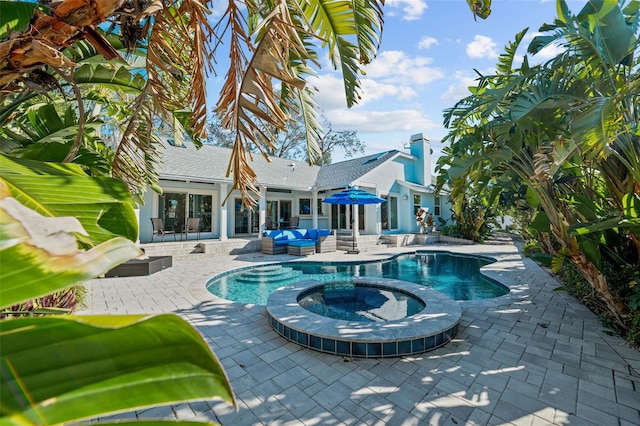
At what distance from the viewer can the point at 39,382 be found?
44cm

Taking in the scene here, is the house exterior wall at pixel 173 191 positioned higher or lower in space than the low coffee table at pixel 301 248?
higher

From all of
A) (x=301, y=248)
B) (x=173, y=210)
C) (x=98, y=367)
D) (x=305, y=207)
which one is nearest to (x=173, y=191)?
(x=173, y=210)

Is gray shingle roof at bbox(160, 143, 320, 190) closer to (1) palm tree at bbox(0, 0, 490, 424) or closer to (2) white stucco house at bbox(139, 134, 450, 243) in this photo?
(2) white stucco house at bbox(139, 134, 450, 243)

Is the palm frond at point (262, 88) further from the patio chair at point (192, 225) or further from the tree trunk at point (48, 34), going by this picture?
the patio chair at point (192, 225)

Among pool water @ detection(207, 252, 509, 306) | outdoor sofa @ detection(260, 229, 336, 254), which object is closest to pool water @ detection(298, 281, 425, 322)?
pool water @ detection(207, 252, 509, 306)

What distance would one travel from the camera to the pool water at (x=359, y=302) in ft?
21.9

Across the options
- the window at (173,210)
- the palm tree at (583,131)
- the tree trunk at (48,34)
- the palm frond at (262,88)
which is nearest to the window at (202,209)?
the window at (173,210)

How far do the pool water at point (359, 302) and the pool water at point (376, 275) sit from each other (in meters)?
0.62

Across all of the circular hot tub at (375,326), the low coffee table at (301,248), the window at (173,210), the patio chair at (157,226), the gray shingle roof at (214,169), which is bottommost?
the circular hot tub at (375,326)

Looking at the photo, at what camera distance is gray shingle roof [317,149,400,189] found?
740 inches

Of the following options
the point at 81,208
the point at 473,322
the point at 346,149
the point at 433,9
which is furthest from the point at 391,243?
the point at 346,149

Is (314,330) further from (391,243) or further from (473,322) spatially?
(391,243)

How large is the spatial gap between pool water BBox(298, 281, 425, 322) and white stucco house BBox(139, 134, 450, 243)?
740 centimetres

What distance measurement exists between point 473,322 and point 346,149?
112ft
